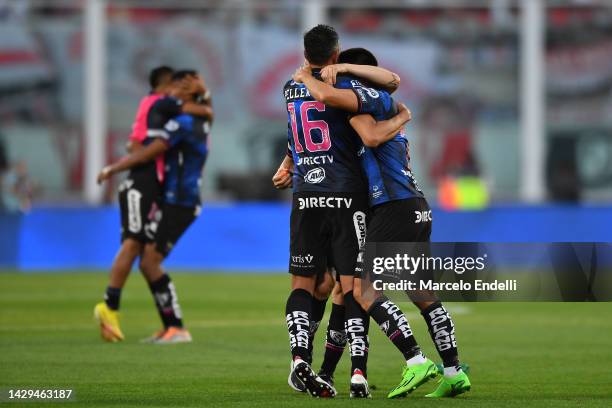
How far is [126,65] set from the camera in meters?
35.8

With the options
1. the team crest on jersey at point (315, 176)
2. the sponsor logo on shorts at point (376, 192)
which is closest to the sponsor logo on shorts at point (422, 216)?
the sponsor logo on shorts at point (376, 192)

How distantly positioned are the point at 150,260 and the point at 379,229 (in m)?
4.43

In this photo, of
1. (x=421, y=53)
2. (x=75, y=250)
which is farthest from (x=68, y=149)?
(x=75, y=250)

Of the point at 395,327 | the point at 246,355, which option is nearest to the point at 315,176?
the point at 395,327

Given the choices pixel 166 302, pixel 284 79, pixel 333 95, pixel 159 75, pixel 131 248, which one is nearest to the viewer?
pixel 333 95

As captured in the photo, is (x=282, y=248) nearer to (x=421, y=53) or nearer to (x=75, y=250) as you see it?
(x=75, y=250)

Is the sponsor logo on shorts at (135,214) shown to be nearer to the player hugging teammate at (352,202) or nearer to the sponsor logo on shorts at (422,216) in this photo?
the player hugging teammate at (352,202)

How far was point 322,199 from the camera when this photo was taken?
30.0ft

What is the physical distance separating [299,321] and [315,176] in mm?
942

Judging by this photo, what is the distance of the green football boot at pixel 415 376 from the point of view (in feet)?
29.1

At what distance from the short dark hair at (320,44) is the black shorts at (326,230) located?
0.88 meters

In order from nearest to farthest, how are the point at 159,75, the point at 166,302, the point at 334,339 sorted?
the point at 334,339 → the point at 166,302 → the point at 159,75

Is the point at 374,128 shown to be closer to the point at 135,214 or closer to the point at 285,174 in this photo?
the point at 285,174

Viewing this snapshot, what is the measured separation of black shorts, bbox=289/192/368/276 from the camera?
9133 millimetres
